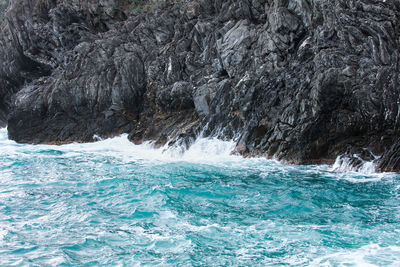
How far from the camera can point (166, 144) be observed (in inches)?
798

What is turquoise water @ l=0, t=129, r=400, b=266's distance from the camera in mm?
7195

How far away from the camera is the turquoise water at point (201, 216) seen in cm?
720

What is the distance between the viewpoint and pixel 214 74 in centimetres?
2158

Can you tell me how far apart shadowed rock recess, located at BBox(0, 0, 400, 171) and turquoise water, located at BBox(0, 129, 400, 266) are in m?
1.96

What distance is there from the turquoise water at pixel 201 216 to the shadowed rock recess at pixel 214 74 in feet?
6.44

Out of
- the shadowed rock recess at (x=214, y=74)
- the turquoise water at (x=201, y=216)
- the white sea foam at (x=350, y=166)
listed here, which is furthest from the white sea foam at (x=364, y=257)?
the shadowed rock recess at (x=214, y=74)

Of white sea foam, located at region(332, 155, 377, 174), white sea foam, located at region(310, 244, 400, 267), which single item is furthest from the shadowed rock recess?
white sea foam, located at region(310, 244, 400, 267)

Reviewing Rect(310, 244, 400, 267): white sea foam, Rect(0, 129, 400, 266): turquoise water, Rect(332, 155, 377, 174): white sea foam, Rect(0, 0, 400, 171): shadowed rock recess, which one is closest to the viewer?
Rect(310, 244, 400, 267): white sea foam

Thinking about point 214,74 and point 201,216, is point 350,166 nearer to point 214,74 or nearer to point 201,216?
point 201,216

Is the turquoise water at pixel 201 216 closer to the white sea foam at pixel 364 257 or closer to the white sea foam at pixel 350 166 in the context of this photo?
the white sea foam at pixel 364 257

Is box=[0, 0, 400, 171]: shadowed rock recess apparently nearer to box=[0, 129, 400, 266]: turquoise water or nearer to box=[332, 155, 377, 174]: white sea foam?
box=[332, 155, 377, 174]: white sea foam

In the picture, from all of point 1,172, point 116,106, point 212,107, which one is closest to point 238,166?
point 212,107

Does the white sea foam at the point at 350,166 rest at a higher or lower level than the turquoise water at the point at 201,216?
higher

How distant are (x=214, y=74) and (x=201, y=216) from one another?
13274mm
